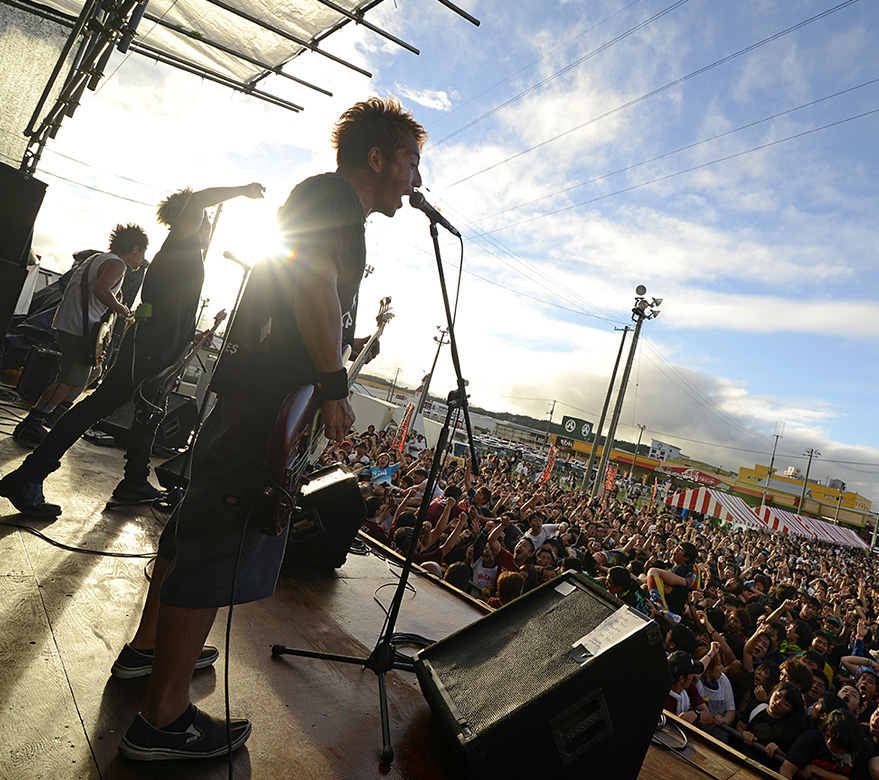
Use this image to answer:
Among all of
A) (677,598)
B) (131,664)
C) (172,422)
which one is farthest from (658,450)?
(131,664)

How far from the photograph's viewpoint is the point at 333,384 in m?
1.28

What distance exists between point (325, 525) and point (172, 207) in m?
2.01

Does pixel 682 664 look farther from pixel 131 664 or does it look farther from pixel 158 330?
pixel 158 330

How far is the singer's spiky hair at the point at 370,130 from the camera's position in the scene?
5.10ft

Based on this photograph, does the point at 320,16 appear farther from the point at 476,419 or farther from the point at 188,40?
the point at 476,419

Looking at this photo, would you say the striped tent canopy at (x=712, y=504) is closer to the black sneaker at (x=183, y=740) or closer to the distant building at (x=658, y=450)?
the black sneaker at (x=183, y=740)

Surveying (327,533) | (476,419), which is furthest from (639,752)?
(476,419)

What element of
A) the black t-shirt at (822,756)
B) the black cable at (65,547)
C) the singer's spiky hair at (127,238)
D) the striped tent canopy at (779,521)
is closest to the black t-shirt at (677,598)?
the black t-shirt at (822,756)

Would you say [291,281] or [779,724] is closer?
[291,281]

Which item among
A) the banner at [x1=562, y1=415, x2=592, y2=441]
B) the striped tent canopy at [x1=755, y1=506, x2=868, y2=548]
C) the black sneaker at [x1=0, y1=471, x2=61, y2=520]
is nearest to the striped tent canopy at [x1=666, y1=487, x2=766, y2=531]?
the striped tent canopy at [x1=755, y1=506, x2=868, y2=548]

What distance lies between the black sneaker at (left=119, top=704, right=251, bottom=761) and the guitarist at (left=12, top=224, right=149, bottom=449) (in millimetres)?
2783

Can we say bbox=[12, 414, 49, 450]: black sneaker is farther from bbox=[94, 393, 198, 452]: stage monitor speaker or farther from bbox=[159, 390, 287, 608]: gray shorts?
bbox=[159, 390, 287, 608]: gray shorts

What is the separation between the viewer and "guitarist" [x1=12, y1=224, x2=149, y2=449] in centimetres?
335

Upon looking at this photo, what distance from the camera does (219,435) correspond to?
1.31 m
